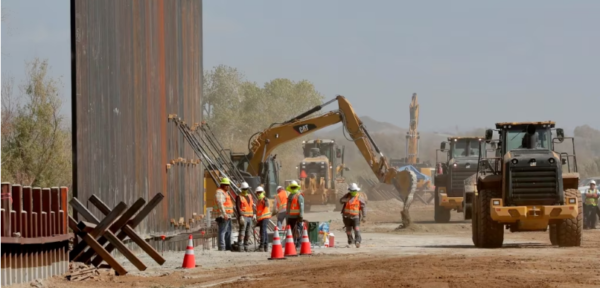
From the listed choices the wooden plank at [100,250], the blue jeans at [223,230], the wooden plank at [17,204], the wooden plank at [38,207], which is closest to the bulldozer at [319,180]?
the blue jeans at [223,230]

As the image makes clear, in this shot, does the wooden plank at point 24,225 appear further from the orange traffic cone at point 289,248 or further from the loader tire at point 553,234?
the loader tire at point 553,234

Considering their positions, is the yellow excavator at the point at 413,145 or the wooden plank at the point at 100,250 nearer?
the wooden plank at the point at 100,250

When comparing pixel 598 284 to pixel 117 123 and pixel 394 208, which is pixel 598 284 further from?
pixel 394 208

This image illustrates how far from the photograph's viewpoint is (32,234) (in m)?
15.4

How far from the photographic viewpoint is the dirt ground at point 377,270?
1577 cm

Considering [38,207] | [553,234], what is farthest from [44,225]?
[553,234]

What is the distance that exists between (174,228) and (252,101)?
83.8 m

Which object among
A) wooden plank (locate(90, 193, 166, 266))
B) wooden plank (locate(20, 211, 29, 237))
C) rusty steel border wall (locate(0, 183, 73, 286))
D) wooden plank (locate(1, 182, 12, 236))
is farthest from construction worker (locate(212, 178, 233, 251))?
wooden plank (locate(1, 182, 12, 236))

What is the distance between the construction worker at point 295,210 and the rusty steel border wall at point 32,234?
923 centimetres

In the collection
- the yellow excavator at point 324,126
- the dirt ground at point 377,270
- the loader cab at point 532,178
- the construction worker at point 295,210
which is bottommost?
the dirt ground at point 377,270

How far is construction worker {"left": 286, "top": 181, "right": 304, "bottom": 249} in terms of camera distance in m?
25.7

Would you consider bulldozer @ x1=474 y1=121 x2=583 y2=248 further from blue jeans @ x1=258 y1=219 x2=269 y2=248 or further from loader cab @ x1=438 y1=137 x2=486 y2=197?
loader cab @ x1=438 y1=137 x2=486 y2=197

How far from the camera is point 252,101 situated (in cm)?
Answer: 10925

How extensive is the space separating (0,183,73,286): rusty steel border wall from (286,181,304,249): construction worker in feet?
30.3
